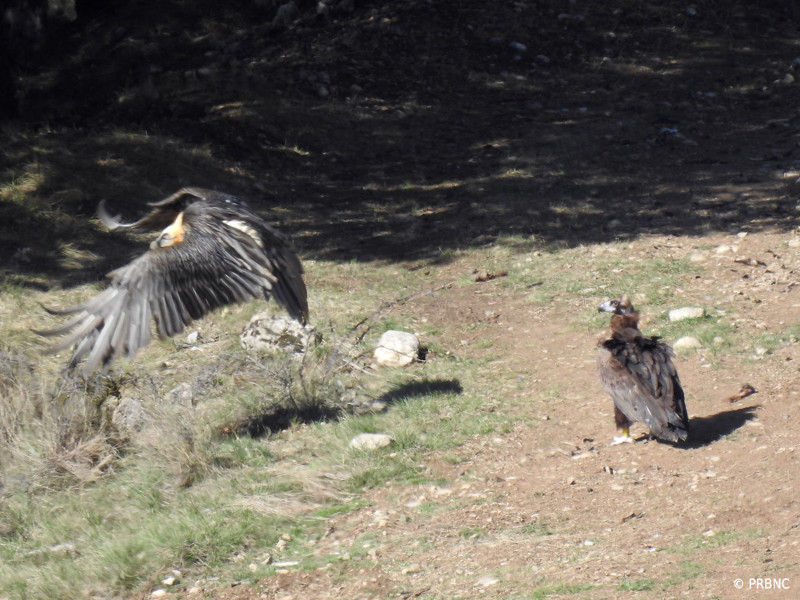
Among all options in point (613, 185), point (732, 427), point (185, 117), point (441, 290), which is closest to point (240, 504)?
point (732, 427)

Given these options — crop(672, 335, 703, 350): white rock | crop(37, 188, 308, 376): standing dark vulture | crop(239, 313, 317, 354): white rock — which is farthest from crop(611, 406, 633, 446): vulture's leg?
crop(239, 313, 317, 354): white rock

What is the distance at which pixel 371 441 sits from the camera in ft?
18.5

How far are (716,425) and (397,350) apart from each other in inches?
93.3

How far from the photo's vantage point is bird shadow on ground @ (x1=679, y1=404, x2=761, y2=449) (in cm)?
530

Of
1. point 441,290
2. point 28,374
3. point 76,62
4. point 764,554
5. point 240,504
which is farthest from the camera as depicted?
point 76,62

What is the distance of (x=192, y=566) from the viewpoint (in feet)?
15.6

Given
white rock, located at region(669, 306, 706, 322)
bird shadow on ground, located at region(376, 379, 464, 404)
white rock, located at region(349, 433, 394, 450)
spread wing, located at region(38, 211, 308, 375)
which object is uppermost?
spread wing, located at region(38, 211, 308, 375)

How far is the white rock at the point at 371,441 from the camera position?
222 inches

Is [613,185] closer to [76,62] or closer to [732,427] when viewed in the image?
[732,427]

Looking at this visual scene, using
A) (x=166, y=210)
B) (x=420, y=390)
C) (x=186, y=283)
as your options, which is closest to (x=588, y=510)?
(x=420, y=390)

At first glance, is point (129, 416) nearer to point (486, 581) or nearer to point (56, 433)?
point (56, 433)

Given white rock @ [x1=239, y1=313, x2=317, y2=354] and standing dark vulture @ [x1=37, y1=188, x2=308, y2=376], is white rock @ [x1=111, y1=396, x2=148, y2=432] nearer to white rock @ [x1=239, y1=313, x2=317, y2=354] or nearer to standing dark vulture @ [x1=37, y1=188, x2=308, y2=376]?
standing dark vulture @ [x1=37, y1=188, x2=308, y2=376]

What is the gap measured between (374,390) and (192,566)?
7.08 feet

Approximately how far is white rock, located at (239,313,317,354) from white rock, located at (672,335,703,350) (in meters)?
2.54
